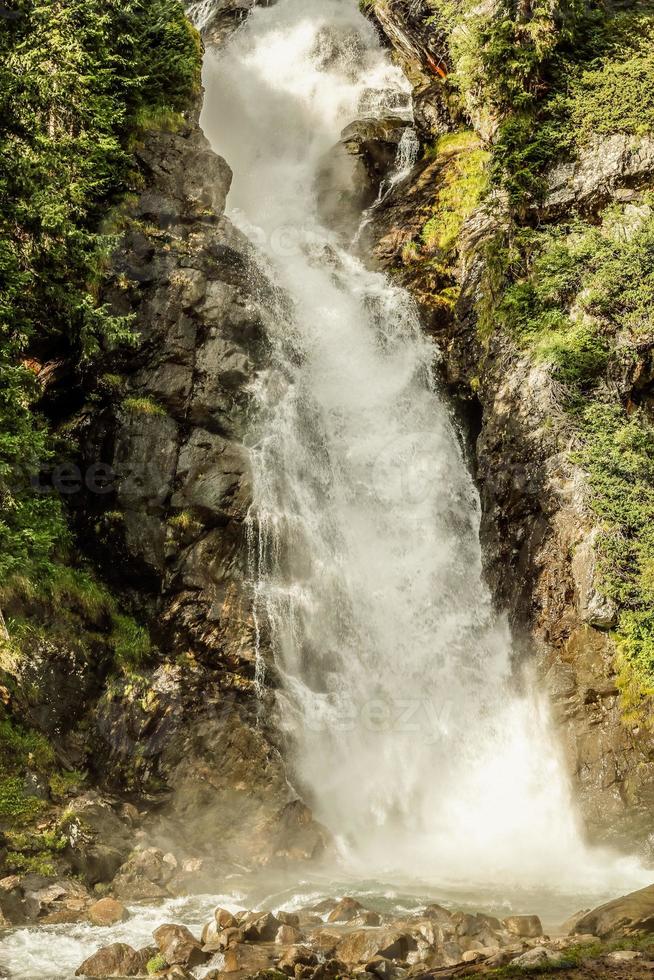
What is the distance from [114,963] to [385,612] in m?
8.76

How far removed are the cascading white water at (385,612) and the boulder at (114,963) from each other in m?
5.47

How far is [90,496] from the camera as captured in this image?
15086 mm

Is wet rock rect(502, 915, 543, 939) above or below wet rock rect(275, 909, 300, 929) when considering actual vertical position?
above

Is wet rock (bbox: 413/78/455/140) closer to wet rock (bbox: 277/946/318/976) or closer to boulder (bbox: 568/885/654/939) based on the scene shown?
boulder (bbox: 568/885/654/939)

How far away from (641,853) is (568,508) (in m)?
6.34

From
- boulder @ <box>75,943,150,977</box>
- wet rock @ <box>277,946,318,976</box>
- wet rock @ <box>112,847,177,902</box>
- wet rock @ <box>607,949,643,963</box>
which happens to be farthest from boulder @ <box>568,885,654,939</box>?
wet rock @ <box>112,847,177,902</box>

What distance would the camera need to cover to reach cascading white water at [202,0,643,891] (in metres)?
13.6

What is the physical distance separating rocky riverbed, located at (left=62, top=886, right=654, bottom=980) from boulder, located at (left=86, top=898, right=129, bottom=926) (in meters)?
0.02

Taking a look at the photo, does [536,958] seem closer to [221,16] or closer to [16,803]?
[16,803]

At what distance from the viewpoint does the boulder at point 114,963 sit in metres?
8.30

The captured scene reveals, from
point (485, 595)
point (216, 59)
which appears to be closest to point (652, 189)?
point (485, 595)

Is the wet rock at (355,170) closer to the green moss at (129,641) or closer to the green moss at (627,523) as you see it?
the green moss at (627,523)

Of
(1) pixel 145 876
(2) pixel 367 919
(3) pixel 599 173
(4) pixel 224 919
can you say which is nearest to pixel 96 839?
(1) pixel 145 876

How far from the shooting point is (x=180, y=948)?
Answer: 28.1 feet
